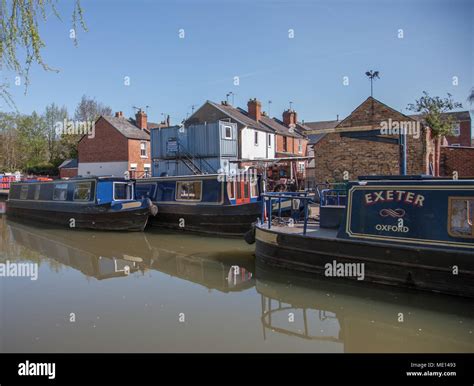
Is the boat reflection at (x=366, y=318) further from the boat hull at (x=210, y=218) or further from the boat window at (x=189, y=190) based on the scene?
the boat window at (x=189, y=190)

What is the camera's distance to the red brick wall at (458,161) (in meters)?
16.4

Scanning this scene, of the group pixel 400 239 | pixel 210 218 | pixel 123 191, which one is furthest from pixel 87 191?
pixel 400 239

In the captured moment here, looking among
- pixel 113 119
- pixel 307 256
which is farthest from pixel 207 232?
pixel 113 119

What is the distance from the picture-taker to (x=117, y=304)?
6.85m

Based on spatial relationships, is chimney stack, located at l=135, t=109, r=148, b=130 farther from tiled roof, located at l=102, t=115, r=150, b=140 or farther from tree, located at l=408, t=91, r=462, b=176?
tree, located at l=408, t=91, r=462, b=176

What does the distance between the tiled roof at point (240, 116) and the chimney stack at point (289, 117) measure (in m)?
5.93

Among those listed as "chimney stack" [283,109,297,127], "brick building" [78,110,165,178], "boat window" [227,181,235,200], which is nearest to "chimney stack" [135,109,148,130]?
"brick building" [78,110,165,178]

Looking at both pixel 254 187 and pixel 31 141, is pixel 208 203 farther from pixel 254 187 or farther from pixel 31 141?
pixel 31 141

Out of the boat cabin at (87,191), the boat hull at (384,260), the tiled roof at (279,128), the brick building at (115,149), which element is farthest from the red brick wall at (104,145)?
the boat hull at (384,260)

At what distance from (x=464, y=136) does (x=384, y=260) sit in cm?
3458

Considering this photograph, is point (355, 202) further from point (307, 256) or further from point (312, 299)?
point (312, 299)

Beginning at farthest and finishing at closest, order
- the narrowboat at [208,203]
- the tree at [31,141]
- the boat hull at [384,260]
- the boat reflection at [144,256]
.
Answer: the tree at [31,141], the narrowboat at [208,203], the boat reflection at [144,256], the boat hull at [384,260]

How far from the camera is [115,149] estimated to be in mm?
29266
